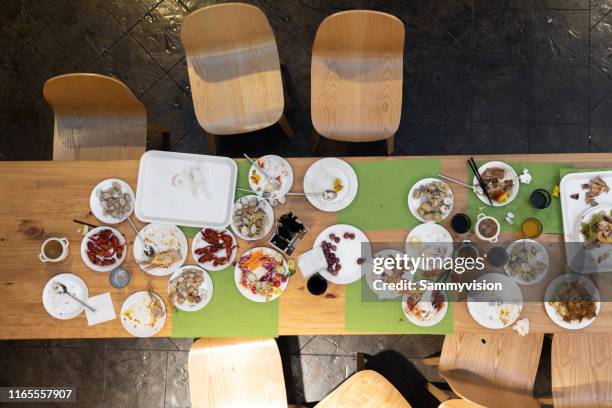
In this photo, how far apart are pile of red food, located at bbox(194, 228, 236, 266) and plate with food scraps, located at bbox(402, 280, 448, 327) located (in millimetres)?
863

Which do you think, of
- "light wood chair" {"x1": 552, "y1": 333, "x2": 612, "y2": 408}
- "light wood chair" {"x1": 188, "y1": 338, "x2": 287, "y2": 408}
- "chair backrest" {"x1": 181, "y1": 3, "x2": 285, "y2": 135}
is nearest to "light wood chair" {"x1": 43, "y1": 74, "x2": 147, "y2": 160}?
"chair backrest" {"x1": 181, "y1": 3, "x2": 285, "y2": 135}

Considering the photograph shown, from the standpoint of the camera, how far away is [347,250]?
6.83ft

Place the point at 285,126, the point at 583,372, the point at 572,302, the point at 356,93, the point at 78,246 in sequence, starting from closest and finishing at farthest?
the point at 572,302, the point at 78,246, the point at 583,372, the point at 356,93, the point at 285,126

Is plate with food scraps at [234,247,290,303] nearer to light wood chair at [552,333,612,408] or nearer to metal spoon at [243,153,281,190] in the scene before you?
metal spoon at [243,153,281,190]

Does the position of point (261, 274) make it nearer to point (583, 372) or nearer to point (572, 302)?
point (572, 302)

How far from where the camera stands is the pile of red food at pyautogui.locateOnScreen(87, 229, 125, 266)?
2092mm

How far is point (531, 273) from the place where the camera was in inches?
81.1

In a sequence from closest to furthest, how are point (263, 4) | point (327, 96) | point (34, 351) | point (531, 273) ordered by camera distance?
1. point (531, 273)
2. point (327, 96)
3. point (34, 351)
4. point (263, 4)

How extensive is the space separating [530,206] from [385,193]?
697 mm

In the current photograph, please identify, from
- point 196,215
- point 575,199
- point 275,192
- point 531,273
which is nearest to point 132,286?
point 196,215

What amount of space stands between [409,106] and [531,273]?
1.60 meters

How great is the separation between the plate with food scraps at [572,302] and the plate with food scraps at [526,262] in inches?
3.1

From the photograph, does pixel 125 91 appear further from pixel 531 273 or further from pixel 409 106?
pixel 531 273

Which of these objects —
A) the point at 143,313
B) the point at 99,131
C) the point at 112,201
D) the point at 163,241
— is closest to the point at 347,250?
the point at 163,241
